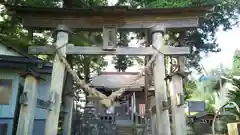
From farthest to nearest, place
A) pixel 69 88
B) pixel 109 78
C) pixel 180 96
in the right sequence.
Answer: pixel 109 78 < pixel 69 88 < pixel 180 96

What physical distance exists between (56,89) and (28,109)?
1146 mm

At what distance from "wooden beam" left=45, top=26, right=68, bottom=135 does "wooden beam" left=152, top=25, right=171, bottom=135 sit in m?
2.54

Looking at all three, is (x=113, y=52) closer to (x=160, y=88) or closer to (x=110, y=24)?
(x=110, y=24)

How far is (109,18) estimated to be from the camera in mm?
6543

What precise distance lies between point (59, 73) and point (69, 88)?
6.06ft

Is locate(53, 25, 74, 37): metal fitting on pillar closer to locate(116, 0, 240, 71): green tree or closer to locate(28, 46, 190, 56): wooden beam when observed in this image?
locate(28, 46, 190, 56): wooden beam

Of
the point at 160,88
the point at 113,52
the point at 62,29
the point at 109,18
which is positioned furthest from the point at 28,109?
the point at 109,18

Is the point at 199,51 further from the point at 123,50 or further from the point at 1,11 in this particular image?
the point at 1,11

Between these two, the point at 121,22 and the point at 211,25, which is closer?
the point at 121,22

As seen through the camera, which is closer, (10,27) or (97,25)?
(97,25)

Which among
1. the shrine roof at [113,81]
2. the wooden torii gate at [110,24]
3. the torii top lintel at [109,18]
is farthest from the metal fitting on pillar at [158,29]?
the shrine roof at [113,81]

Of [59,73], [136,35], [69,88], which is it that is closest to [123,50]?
[59,73]

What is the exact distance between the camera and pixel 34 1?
10.8 metres

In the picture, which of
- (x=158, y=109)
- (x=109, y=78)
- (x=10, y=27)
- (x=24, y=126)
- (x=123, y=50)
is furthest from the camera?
(x=109, y=78)
